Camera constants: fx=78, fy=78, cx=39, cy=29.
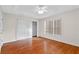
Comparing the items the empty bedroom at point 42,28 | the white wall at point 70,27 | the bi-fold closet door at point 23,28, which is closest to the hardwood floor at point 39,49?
the empty bedroom at point 42,28

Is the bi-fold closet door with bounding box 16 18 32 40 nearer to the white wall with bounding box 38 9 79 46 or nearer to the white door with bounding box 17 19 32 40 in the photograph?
the white door with bounding box 17 19 32 40

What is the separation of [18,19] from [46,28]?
2805mm

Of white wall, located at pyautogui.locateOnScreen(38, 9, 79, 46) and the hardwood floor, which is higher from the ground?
white wall, located at pyautogui.locateOnScreen(38, 9, 79, 46)

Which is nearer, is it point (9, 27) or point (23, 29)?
point (9, 27)

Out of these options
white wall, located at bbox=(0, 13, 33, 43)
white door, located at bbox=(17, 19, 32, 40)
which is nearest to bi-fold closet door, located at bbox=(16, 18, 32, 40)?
white door, located at bbox=(17, 19, 32, 40)

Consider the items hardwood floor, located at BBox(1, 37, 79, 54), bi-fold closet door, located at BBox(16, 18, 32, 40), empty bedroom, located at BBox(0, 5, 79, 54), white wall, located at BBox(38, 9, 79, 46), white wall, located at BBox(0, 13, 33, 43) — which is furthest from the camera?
bi-fold closet door, located at BBox(16, 18, 32, 40)

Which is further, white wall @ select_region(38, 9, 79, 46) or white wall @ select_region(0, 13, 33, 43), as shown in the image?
white wall @ select_region(0, 13, 33, 43)

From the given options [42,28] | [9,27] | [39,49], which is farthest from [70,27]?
[9,27]

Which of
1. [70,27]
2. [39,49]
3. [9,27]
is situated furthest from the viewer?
[9,27]

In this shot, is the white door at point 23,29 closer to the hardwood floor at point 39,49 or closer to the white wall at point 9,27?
the white wall at point 9,27

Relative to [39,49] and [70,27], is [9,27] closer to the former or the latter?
[39,49]

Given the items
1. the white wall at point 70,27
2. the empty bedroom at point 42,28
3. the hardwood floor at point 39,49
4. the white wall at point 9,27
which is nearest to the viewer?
the hardwood floor at point 39,49

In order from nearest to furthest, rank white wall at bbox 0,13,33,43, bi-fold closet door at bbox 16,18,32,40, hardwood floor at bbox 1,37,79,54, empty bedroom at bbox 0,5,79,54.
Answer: hardwood floor at bbox 1,37,79,54 → empty bedroom at bbox 0,5,79,54 → white wall at bbox 0,13,33,43 → bi-fold closet door at bbox 16,18,32,40
